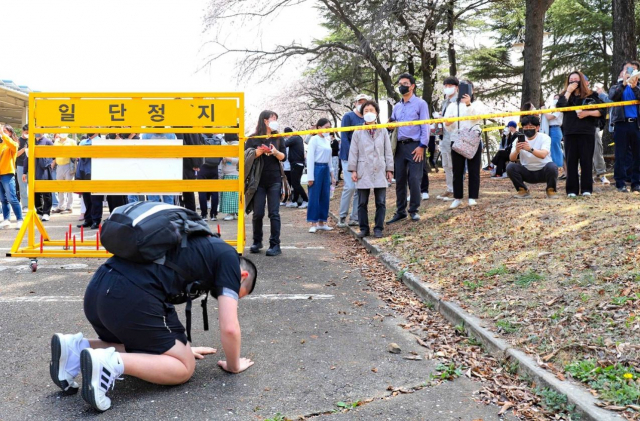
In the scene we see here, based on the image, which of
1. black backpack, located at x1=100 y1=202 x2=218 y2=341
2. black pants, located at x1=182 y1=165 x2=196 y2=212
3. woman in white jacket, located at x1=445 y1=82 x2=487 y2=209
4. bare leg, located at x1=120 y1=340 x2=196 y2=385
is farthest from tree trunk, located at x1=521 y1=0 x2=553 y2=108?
bare leg, located at x1=120 y1=340 x2=196 y2=385

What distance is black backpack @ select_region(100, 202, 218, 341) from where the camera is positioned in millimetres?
3109

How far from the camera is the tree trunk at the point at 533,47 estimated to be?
1321cm

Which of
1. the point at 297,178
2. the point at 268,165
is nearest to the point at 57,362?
the point at 268,165

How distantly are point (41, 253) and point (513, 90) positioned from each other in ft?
91.6

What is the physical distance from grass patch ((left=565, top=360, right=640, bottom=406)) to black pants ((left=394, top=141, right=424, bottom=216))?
554 centimetres

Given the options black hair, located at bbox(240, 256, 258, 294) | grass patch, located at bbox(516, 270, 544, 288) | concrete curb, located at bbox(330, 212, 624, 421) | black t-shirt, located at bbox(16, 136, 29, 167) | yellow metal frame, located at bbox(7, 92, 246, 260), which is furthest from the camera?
black t-shirt, located at bbox(16, 136, 29, 167)

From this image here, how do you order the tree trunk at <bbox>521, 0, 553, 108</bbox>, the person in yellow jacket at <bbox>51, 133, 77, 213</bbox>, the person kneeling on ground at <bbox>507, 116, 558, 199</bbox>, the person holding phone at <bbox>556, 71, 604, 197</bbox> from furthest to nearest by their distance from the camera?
the tree trunk at <bbox>521, 0, 553, 108</bbox> < the person in yellow jacket at <bbox>51, 133, 77, 213</bbox> < the person kneeling on ground at <bbox>507, 116, 558, 199</bbox> < the person holding phone at <bbox>556, 71, 604, 197</bbox>

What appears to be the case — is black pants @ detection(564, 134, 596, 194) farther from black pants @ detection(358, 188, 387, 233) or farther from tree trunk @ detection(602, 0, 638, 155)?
tree trunk @ detection(602, 0, 638, 155)

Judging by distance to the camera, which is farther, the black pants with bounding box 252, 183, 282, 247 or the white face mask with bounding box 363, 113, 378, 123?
the white face mask with bounding box 363, 113, 378, 123

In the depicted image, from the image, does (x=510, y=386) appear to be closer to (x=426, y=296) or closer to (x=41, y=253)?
(x=426, y=296)

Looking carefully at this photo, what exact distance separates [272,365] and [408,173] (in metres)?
5.57

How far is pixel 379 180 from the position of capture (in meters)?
8.24

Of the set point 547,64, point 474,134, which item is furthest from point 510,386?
point 547,64

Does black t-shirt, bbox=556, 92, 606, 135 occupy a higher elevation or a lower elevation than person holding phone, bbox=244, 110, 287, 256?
higher
